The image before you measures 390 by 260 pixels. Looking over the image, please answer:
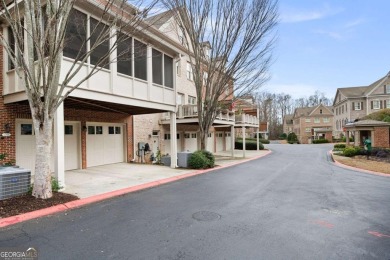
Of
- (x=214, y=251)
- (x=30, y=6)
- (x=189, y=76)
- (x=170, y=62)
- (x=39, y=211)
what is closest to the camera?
(x=214, y=251)

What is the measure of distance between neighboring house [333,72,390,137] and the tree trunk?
146 ft

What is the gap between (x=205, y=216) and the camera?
5418mm

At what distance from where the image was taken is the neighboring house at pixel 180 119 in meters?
15.7

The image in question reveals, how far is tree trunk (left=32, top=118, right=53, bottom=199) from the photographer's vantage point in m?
6.18

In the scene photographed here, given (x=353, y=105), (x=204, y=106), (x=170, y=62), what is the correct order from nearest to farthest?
(x=170, y=62), (x=204, y=106), (x=353, y=105)

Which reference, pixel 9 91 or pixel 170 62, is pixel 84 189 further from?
pixel 170 62

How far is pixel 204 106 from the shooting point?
14.8 meters

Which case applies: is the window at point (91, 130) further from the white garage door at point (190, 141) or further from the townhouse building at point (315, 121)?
the townhouse building at point (315, 121)

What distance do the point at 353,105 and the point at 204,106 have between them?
1740 inches

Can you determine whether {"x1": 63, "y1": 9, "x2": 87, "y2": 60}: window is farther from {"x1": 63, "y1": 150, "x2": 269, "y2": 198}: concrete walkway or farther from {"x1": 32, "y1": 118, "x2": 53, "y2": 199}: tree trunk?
{"x1": 63, "y1": 150, "x2": 269, "y2": 198}: concrete walkway

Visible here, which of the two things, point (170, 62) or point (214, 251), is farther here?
point (170, 62)

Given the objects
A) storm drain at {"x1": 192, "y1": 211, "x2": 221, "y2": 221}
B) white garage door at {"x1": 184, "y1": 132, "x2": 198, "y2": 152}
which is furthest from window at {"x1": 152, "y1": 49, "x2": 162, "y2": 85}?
white garage door at {"x1": 184, "y1": 132, "x2": 198, "y2": 152}

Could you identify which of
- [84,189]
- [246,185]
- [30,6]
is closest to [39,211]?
[84,189]

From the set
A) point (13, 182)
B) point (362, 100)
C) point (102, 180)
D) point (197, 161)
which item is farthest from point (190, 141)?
point (362, 100)
